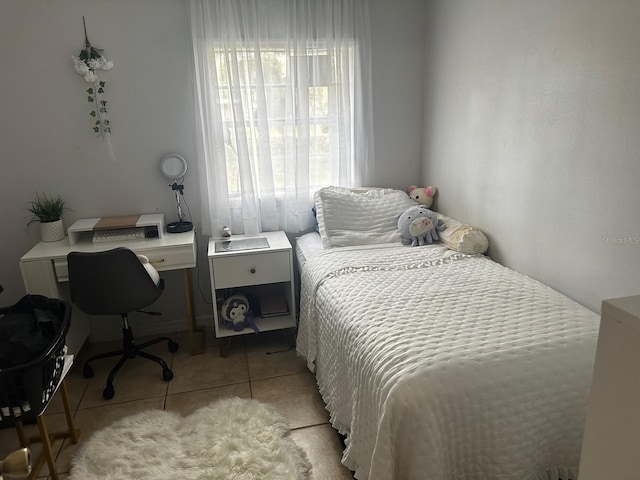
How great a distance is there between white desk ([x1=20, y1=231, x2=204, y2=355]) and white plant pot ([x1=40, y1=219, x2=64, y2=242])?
30mm

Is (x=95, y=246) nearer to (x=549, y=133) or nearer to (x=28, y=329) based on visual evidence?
(x=28, y=329)

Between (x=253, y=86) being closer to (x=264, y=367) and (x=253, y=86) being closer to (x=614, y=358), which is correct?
(x=264, y=367)

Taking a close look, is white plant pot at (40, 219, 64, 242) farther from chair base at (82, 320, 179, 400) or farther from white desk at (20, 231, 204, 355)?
chair base at (82, 320, 179, 400)

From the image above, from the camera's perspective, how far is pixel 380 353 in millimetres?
1612

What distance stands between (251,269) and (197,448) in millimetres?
1072

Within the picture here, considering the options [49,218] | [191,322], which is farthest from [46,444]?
[49,218]

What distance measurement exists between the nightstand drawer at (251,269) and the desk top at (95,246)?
240 mm

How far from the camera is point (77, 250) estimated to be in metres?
2.61

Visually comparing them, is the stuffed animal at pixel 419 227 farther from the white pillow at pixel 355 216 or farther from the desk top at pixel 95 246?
the desk top at pixel 95 246

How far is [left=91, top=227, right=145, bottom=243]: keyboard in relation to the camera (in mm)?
2711

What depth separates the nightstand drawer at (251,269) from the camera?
2.74m

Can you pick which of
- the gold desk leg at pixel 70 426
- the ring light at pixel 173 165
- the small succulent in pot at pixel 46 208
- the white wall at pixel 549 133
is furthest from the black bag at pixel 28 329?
the white wall at pixel 549 133

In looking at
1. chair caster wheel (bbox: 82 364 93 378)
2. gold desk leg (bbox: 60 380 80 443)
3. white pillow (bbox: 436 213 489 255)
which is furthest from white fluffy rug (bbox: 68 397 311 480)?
white pillow (bbox: 436 213 489 255)

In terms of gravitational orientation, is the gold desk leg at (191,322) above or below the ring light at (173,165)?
below
